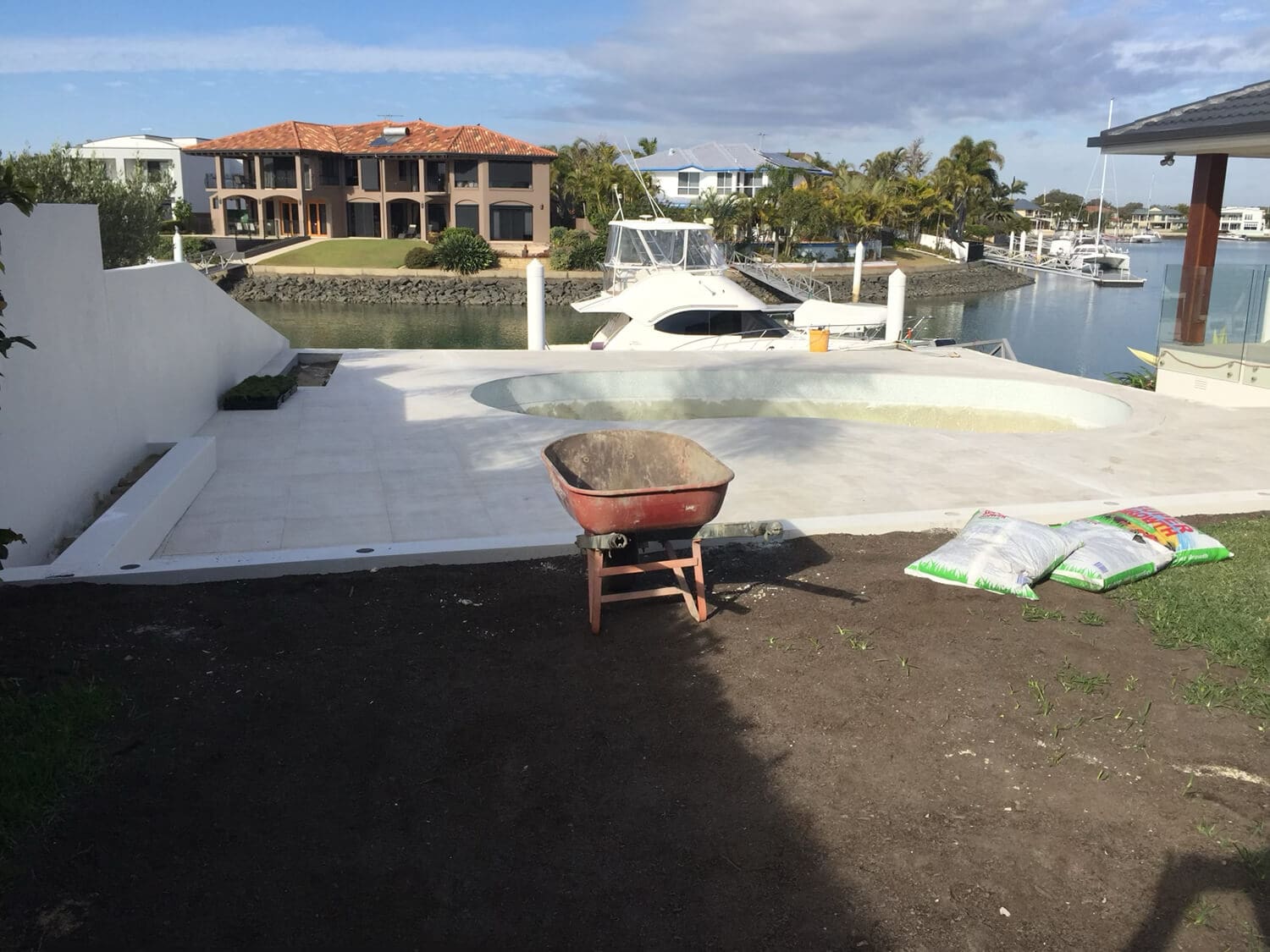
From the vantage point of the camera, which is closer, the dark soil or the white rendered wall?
the dark soil

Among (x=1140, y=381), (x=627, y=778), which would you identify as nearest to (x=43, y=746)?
(x=627, y=778)

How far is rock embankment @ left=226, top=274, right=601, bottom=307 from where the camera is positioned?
172 feet

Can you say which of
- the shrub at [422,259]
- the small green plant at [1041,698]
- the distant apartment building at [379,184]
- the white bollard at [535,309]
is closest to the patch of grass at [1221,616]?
the small green plant at [1041,698]

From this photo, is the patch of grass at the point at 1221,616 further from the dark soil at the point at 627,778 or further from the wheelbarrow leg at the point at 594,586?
the wheelbarrow leg at the point at 594,586

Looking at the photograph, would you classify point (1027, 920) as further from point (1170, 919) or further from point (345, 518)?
point (345, 518)

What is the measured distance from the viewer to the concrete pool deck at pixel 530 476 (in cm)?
745

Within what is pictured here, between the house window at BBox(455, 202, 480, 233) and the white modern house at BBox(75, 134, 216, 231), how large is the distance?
1721 centimetres

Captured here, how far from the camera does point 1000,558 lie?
241 inches

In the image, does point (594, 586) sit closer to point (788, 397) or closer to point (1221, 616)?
point (1221, 616)

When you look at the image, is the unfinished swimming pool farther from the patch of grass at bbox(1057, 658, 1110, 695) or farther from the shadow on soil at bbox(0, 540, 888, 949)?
the patch of grass at bbox(1057, 658, 1110, 695)

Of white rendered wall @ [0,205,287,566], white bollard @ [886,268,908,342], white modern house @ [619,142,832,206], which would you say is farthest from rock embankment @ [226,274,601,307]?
white rendered wall @ [0,205,287,566]

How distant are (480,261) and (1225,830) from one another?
55352 mm

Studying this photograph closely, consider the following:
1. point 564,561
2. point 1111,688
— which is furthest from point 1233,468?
point 564,561

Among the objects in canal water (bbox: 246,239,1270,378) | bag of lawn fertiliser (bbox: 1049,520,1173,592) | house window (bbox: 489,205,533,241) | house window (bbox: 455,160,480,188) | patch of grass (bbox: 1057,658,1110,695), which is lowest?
canal water (bbox: 246,239,1270,378)
